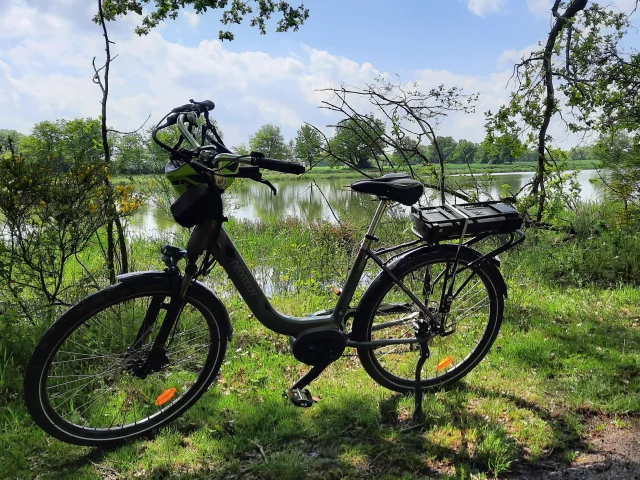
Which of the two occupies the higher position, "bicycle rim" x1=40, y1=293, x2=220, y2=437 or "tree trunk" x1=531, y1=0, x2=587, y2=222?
"tree trunk" x1=531, y1=0, x2=587, y2=222

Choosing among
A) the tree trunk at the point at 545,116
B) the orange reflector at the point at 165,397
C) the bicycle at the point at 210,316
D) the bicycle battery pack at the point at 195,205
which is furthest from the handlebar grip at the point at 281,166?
the tree trunk at the point at 545,116

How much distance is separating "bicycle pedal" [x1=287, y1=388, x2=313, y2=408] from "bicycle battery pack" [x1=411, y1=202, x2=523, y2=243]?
3.41ft

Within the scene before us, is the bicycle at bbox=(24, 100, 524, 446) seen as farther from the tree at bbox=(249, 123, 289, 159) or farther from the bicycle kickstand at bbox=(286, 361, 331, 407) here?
the tree at bbox=(249, 123, 289, 159)

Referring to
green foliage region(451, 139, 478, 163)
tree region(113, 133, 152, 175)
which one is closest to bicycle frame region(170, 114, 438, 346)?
tree region(113, 133, 152, 175)

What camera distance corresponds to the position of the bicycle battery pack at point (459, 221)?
2.24 metres

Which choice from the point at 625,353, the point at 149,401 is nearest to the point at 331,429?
the point at 149,401

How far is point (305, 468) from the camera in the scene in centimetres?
190

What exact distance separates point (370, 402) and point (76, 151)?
2.69 meters

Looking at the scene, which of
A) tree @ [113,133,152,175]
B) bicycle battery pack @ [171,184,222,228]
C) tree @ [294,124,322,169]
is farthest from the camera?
tree @ [294,124,322,169]

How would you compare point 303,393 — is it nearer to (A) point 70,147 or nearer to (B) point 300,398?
(B) point 300,398

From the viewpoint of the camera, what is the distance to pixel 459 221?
88.6 inches

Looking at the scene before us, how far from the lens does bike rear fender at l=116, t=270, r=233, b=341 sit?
1.90 m

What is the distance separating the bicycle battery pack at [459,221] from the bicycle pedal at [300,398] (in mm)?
1038

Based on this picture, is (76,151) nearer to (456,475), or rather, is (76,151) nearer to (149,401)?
(149,401)
